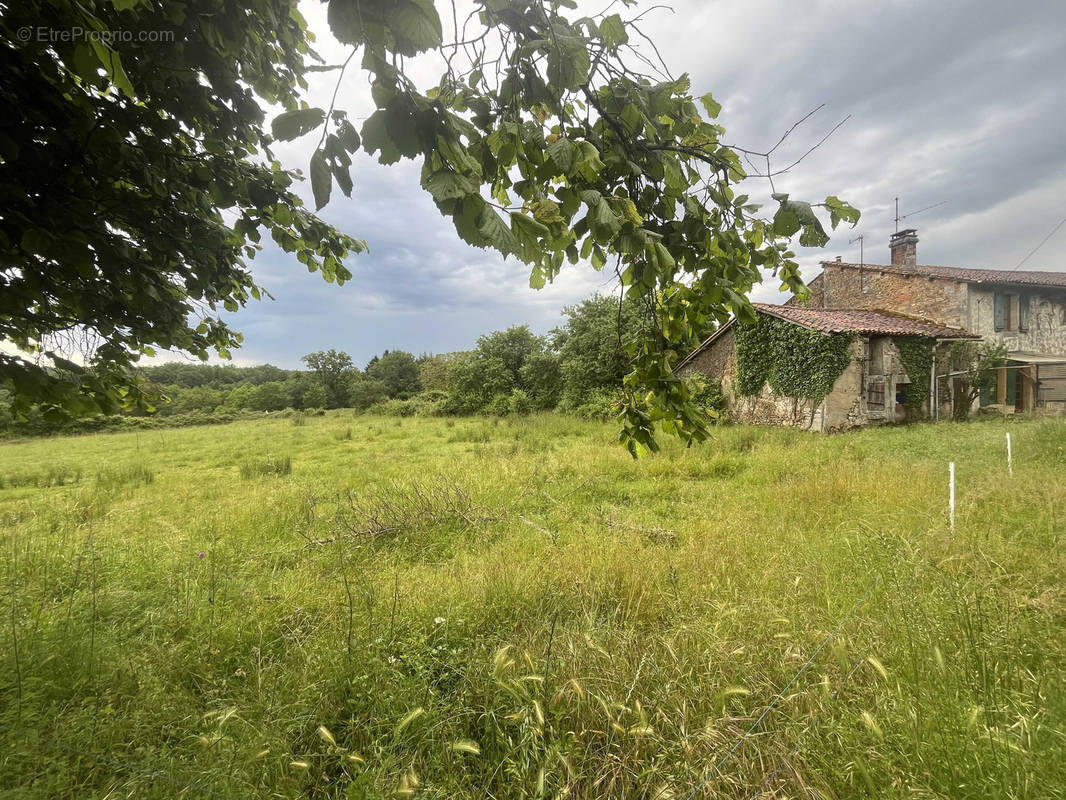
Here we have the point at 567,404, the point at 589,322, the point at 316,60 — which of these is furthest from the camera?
the point at 589,322

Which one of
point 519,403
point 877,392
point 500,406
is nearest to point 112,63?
point 877,392

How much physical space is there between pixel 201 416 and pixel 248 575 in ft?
104

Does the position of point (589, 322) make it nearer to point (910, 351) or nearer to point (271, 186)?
point (910, 351)

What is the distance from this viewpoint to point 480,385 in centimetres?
2934

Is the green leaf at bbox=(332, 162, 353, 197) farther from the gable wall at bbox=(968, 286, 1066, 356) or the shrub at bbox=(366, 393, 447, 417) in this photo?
the shrub at bbox=(366, 393, 447, 417)

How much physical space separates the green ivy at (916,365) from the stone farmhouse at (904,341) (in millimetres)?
39

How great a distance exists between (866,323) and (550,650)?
18.5 metres

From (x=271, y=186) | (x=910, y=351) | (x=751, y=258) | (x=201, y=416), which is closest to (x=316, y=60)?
(x=271, y=186)

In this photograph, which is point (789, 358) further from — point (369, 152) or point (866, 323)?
point (369, 152)

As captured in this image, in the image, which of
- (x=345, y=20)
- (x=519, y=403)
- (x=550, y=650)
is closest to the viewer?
(x=345, y=20)

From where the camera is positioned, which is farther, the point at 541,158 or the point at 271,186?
the point at 271,186

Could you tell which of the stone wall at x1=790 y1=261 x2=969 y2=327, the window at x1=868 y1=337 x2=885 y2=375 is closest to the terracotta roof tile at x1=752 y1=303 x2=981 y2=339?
the window at x1=868 y1=337 x2=885 y2=375

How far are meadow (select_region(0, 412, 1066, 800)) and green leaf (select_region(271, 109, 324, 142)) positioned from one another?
7.23 feet

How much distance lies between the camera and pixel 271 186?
3301 mm
